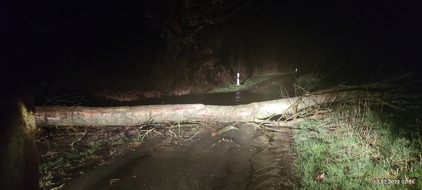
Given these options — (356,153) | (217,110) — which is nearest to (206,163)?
(217,110)

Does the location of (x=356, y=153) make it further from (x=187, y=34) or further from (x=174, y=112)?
(x=187, y=34)

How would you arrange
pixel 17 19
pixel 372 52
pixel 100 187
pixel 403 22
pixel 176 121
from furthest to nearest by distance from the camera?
1. pixel 403 22
2. pixel 372 52
3. pixel 176 121
4. pixel 100 187
5. pixel 17 19

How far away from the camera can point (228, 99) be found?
38.9 feet

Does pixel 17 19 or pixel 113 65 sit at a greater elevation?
pixel 113 65

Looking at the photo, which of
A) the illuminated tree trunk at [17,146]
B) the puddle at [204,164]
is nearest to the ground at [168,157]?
the puddle at [204,164]

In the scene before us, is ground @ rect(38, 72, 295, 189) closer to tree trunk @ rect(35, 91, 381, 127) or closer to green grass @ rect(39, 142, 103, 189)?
green grass @ rect(39, 142, 103, 189)

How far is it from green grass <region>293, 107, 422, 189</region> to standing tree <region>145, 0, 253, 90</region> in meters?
6.77

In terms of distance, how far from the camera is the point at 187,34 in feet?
41.4

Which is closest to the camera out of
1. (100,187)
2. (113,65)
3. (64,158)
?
(100,187)

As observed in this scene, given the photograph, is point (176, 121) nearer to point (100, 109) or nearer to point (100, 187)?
point (100, 109)

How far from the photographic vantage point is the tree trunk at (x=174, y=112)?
771 centimetres

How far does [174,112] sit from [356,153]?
4.43 meters

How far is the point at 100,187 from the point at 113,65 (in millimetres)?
14485

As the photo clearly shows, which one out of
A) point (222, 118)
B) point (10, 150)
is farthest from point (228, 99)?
point (10, 150)
